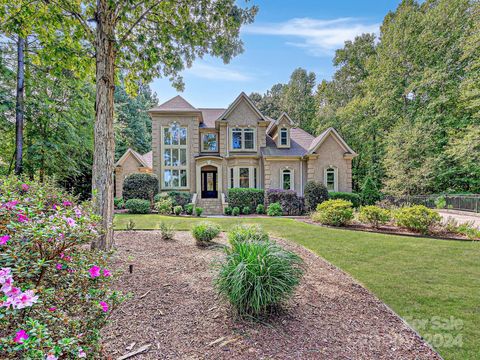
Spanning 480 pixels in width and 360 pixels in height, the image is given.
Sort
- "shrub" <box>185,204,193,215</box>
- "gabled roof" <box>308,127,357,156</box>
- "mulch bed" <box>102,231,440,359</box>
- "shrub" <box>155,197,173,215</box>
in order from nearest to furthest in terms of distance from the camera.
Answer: "mulch bed" <box>102,231,440,359</box>
"shrub" <box>155,197,173,215</box>
"shrub" <box>185,204,193,215</box>
"gabled roof" <box>308,127,357,156</box>

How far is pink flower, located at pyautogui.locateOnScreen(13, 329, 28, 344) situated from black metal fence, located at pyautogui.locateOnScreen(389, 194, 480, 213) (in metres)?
20.1

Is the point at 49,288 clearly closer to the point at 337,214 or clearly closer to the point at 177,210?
the point at 337,214

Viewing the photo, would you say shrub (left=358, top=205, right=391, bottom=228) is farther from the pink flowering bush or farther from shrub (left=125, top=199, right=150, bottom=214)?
shrub (left=125, top=199, right=150, bottom=214)

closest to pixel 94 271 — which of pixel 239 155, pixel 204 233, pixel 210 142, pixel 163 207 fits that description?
pixel 204 233

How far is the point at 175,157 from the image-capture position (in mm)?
18484

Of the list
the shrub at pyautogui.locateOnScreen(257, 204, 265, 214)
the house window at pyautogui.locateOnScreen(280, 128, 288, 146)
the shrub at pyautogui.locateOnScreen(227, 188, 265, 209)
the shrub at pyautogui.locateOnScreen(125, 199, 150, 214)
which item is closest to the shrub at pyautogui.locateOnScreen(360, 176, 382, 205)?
the house window at pyautogui.locateOnScreen(280, 128, 288, 146)

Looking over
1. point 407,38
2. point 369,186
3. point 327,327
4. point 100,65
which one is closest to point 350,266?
point 327,327

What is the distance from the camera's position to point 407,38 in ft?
74.6

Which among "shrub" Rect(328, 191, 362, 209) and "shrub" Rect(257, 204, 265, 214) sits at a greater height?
"shrub" Rect(328, 191, 362, 209)

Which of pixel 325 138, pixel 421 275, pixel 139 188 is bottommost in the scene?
pixel 421 275

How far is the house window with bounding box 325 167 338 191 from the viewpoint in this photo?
18484mm

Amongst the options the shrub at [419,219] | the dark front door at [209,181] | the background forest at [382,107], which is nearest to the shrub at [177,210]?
the dark front door at [209,181]

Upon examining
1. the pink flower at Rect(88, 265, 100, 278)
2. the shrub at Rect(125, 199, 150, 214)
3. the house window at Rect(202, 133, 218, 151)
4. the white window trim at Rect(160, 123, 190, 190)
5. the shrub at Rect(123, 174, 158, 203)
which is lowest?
the shrub at Rect(125, 199, 150, 214)

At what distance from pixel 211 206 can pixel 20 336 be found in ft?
52.7
